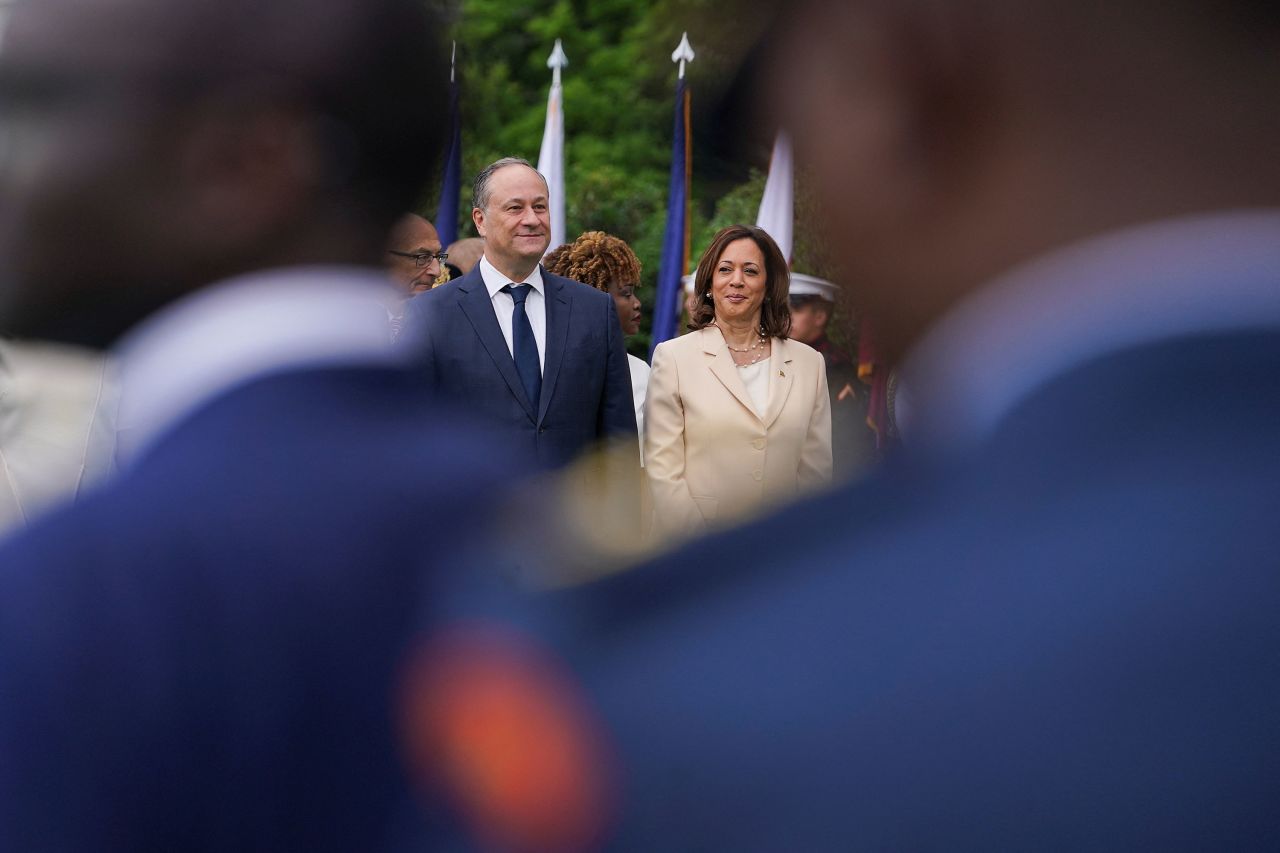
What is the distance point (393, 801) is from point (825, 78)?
523mm

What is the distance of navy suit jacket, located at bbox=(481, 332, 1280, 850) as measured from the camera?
70cm

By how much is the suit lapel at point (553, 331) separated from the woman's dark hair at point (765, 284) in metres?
0.78

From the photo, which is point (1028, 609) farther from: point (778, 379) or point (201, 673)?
point (778, 379)

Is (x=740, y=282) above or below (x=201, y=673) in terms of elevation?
above

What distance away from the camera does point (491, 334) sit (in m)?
4.34

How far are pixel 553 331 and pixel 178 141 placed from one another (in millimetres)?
3542

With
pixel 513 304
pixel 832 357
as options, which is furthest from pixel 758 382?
pixel 832 357

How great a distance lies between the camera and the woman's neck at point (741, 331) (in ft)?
16.4

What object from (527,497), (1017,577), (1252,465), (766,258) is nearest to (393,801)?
(527,497)

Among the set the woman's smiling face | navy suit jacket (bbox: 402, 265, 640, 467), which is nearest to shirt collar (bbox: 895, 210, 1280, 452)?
navy suit jacket (bbox: 402, 265, 640, 467)

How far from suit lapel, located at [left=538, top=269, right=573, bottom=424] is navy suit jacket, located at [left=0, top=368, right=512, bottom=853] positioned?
355 centimetres

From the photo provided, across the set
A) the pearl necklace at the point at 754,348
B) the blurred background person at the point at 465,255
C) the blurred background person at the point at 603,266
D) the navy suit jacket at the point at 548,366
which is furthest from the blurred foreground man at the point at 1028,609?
the blurred background person at the point at 465,255

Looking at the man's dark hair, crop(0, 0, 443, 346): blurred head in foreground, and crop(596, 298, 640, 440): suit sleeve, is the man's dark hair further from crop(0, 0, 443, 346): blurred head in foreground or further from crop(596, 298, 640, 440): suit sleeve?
crop(0, 0, 443, 346): blurred head in foreground

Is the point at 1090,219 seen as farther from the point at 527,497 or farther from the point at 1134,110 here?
the point at 527,497
